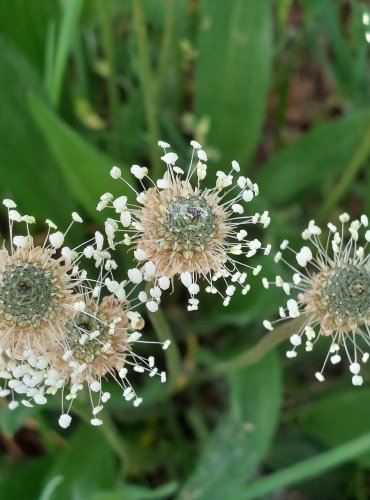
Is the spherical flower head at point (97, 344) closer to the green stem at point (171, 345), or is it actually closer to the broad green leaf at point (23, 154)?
the green stem at point (171, 345)

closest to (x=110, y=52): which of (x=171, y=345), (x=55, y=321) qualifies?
(x=171, y=345)

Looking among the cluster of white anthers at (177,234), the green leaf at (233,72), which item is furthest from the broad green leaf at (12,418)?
the green leaf at (233,72)

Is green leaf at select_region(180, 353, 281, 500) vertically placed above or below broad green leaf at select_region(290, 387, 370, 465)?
below

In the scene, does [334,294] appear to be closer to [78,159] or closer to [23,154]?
[78,159]

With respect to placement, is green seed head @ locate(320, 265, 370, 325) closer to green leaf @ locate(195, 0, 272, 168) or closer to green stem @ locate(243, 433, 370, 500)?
green stem @ locate(243, 433, 370, 500)

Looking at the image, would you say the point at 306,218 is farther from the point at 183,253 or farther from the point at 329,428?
the point at 183,253

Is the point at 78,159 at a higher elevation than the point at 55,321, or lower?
Answer: higher

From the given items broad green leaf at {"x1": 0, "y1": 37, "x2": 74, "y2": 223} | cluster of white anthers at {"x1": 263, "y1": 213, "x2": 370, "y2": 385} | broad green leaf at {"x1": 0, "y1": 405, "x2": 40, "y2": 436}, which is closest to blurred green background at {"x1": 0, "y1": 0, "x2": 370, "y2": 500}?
broad green leaf at {"x1": 0, "y1": 37, "x2": 74, "y2": 223}
